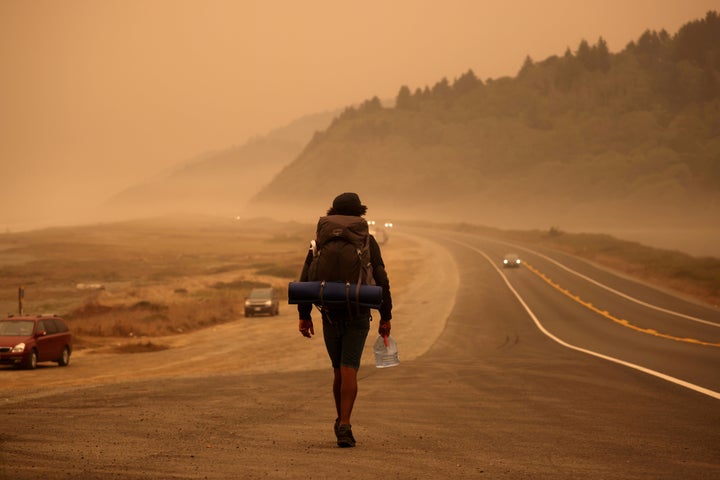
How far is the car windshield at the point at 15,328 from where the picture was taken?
2728cm

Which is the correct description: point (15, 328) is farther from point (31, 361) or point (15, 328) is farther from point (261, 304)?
point (261, 304)

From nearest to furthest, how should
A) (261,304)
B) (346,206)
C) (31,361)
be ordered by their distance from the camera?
1. (346,206)
2. (31,361)
3. (261,304)

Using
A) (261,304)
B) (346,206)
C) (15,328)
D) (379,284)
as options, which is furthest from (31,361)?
(261,304)

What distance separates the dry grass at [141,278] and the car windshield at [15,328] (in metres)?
9.03

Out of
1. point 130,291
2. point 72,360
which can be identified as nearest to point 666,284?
point 130,291

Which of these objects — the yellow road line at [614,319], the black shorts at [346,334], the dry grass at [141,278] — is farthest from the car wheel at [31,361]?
the black shorts at [346,334]

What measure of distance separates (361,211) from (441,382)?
7333 millimetres

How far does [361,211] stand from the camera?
8.88m

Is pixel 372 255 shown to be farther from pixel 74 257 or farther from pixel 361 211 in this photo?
pixel 74 257

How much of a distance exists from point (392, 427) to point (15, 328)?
20.5 m

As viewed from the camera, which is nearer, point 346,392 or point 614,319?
point 346,392

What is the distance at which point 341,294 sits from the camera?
8.24 m

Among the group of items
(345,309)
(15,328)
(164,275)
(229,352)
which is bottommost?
(164,275)

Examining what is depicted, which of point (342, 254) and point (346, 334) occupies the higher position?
point (342, 254)
